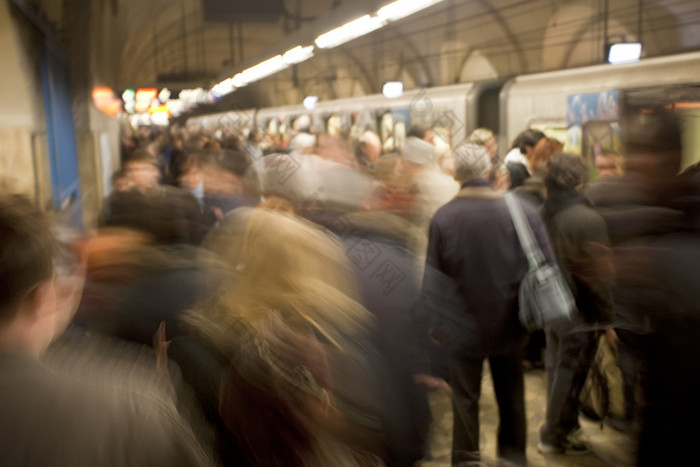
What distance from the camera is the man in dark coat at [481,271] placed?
352 centimetres

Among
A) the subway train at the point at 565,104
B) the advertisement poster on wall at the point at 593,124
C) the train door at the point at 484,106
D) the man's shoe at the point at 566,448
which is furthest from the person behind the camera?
the train door at the point at 484,106

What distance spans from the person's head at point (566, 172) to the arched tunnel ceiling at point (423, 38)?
2.39 meters

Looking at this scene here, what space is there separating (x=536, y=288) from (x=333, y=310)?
1617 millimetres

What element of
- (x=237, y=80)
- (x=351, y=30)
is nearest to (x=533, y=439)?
(x=351, y=30)

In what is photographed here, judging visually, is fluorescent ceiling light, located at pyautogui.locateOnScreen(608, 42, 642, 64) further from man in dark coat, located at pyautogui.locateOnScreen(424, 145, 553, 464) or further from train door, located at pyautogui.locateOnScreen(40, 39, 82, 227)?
train door, located at pyautogui.locateOnScreen(40, 39, 82, 227)

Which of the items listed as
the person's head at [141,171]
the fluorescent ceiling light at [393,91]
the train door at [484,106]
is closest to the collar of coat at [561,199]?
the person's head at [141,171]

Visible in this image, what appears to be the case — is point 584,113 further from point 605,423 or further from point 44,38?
point 44,38

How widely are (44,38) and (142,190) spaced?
5078mm

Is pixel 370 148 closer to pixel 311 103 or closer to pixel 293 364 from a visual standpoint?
pixel 293 364

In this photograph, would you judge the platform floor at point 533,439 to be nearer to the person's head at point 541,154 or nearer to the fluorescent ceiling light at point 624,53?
the person's head at point 541,154

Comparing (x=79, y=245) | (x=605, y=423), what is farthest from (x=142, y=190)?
(x=605, y=423)

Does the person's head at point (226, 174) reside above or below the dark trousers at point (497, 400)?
above

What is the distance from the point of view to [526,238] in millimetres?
3520

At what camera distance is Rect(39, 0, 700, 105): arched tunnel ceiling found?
31.8ft
